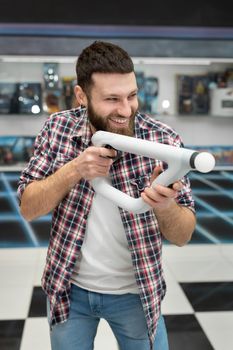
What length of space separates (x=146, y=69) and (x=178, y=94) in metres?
0.36

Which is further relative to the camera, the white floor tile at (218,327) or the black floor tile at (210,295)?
the black floor tile at (210,295)

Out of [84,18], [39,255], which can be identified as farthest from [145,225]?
[39,255]

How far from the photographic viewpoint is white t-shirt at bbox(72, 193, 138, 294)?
45.0 inches

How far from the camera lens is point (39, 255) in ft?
11.1

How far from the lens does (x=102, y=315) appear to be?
1.17m

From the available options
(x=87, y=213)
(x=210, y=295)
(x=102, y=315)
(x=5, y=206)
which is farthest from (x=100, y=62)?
(x=5, y=206)

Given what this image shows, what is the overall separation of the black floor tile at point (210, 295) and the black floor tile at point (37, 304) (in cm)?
93

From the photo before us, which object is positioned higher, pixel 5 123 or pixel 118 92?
pixel 118 92

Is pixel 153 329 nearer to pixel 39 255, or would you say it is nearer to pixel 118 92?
pixel 118 92

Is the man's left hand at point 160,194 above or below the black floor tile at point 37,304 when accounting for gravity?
above

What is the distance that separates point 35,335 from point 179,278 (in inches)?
46.0

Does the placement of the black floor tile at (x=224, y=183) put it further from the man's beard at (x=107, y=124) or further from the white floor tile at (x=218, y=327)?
the man's beard at (x=107, y=124)

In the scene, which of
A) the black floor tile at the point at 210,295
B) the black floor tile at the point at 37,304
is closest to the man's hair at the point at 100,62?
the black floor tile at the point at 37,304

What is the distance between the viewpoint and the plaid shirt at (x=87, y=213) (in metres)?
1.12
